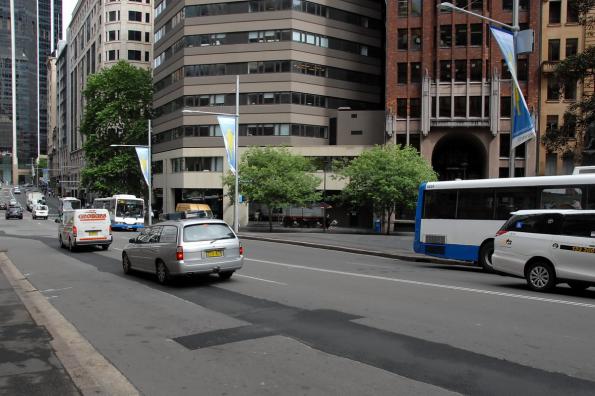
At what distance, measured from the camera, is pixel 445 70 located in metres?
51.9

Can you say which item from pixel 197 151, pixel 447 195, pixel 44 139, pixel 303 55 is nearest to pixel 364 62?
pixel 303 55

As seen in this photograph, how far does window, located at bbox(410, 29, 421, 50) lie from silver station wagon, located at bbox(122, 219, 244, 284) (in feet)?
144

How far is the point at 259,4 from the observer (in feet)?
190

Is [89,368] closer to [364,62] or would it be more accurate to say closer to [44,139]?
[364,62]

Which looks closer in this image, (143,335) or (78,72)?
(143,335)

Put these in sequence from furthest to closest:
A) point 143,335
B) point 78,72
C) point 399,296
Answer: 1. point 78,72
2. point 399,296
3. point 143,335

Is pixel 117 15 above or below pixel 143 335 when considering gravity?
above

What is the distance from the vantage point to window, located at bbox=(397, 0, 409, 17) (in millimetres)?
52875

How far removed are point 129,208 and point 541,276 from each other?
39137mm

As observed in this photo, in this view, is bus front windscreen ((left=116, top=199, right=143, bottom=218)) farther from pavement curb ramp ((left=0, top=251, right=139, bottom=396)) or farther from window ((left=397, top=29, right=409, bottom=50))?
pavement curb ramp ((left=0, top=251, right=139, bottom=396))

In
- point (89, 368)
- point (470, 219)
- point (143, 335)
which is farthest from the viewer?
point (470, 219)

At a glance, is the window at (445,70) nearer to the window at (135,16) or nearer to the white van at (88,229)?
the white van at (88,229)

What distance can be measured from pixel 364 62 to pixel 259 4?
540 inches

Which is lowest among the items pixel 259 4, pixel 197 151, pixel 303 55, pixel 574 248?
pixel 574 248
